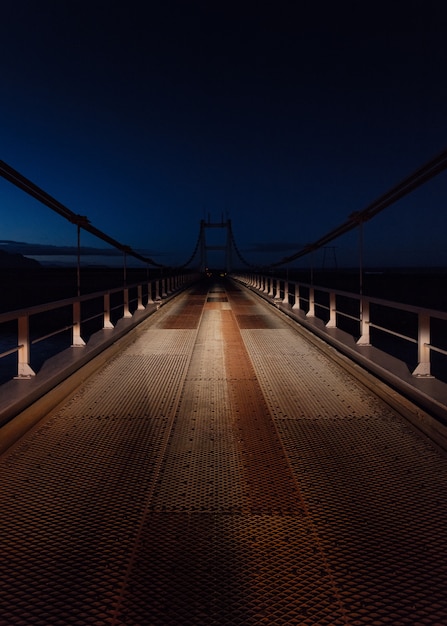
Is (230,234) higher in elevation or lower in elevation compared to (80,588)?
higher

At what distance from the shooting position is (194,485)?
3707 mm

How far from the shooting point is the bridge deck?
2.38 meters

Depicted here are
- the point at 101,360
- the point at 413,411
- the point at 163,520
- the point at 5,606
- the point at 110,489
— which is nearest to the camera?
the point at 5,606

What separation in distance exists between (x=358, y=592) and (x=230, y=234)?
108583 millimetres

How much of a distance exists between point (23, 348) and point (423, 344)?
14.2 feet

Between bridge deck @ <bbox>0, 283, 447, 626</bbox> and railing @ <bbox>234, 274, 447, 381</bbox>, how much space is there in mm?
965

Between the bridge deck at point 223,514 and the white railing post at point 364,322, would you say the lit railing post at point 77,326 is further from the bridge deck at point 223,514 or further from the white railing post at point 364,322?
the white railing post at point 364,322

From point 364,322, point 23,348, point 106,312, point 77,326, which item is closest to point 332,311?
point 364,322

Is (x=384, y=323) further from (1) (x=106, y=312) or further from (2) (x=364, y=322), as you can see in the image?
(2) (x=364, y=322)

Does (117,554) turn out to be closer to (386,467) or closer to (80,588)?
(80,588)

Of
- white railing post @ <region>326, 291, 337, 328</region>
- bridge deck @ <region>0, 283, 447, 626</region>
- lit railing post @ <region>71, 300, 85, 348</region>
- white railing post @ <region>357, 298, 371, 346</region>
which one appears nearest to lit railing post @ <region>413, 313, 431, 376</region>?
bridge deck @ <region>0, 283, 447, 626</region>

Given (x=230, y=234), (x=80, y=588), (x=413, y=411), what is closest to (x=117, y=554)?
(x=80, y=588)

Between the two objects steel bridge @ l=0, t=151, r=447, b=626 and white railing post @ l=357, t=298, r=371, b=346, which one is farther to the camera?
white railing post @ l=357, t=298, r=371, b=346

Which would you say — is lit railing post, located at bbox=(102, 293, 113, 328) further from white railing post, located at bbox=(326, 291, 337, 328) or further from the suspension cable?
white railing post, located at bbox=(326, 291, 337, 328)
